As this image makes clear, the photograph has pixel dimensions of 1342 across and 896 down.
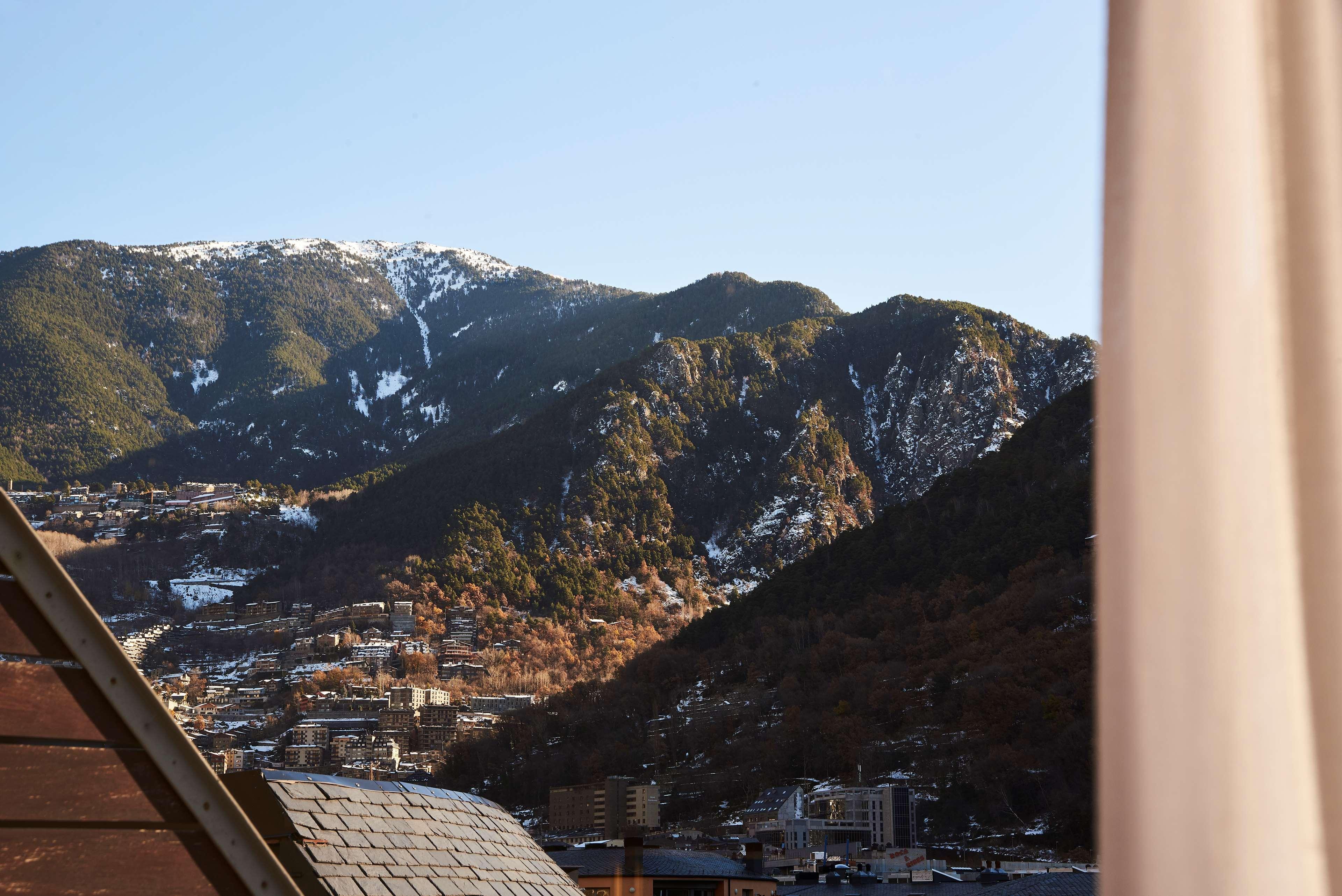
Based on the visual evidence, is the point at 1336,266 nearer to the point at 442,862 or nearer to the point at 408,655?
the point at 442,862

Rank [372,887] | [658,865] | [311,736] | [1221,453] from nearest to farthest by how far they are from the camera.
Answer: [1221,453]
[372,887]
[658,865]
[311,736]

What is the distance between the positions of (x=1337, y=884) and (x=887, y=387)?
117665mm

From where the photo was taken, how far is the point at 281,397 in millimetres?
157000

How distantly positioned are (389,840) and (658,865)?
19.0 meters

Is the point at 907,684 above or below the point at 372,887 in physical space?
above

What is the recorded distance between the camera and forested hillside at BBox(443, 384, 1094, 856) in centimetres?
4753

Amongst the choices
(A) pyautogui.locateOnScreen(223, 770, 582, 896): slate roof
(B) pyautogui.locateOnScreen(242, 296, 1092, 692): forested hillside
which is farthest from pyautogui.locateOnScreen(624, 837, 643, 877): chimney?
(B) pyautogui.locateOnScreen(242, 296, 1092, 692): forested hillside

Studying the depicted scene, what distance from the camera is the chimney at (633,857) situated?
21.4 meters

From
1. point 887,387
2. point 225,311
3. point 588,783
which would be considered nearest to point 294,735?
point 588,783

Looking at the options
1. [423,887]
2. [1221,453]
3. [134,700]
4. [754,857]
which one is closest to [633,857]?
[754,857]

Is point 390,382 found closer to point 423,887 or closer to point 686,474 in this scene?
point 686,474

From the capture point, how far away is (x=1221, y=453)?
0.82m

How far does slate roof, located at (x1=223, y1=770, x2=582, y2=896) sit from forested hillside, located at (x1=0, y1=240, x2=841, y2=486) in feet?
398

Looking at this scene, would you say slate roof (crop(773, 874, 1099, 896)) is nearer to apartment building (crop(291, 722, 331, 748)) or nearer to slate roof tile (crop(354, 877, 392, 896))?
slate roof tile (crop(354, 877, 392, 896))
